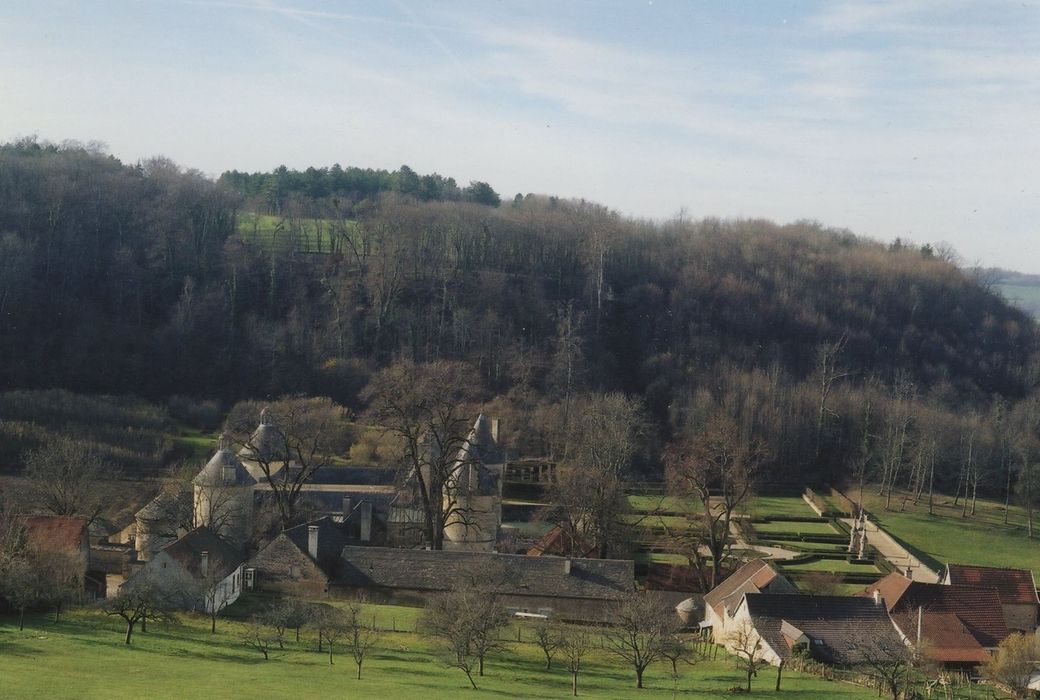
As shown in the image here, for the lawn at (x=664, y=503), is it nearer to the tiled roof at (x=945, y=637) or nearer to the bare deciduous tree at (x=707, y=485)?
the bare deciduous tree at (x=707, y=485)

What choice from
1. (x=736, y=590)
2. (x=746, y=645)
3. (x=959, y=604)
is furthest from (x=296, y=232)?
(x=746, y=645)

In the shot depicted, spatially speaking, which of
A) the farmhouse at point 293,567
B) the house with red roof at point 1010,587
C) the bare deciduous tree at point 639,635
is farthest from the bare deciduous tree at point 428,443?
the house with red roof at point 1010,587

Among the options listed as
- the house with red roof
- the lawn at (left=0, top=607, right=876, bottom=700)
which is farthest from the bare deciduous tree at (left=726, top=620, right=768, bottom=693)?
the house with red roof

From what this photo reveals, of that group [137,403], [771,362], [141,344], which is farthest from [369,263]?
[771,362]

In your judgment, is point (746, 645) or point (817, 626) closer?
point (746, 645)

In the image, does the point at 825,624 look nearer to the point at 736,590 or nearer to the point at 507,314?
the point at 736,590
